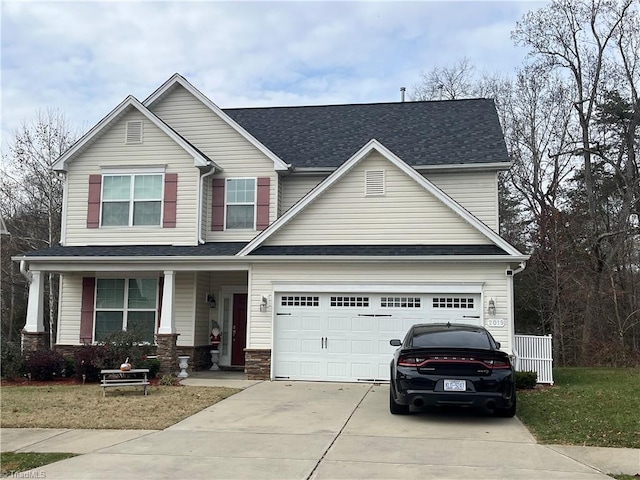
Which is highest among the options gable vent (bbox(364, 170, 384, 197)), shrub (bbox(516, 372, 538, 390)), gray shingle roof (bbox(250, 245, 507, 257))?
gable vent (bbox(364, 170, 384, 197))

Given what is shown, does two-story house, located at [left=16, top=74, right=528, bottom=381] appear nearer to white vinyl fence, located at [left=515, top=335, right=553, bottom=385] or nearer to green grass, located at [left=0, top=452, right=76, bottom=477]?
white vinyl fence, located at [left=515, top=335, right=553, bottom=385]

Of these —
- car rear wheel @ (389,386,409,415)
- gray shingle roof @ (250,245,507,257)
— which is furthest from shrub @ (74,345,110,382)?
car rear wheel @ (389,386,409,415)

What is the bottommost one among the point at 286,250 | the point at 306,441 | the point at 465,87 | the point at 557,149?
the point at 306,441

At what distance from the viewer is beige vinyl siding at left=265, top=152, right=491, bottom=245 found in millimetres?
15828

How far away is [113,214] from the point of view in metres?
18.4

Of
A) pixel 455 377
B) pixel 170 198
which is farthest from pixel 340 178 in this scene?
pixel 455 377

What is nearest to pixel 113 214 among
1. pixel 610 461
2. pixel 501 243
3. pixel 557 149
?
pixel 501 243

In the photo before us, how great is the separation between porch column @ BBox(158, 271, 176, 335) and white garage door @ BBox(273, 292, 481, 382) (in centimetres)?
288

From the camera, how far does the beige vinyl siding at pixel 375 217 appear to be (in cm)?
1583

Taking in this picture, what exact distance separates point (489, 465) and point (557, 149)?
2552 centimetres

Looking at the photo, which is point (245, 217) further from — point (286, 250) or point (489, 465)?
point (489, 465)

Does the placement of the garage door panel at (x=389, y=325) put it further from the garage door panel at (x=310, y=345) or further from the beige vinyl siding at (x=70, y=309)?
the beige vinyl siding at (x=70, y=309)

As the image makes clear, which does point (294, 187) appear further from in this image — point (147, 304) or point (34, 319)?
point (34, 319)

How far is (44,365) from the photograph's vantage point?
1593 centimetres
